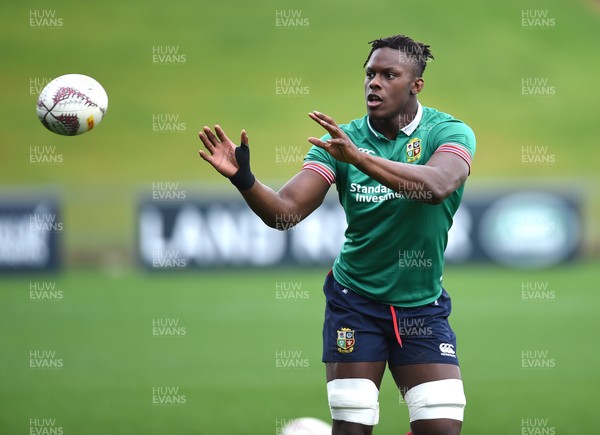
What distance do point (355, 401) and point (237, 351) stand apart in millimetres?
7002

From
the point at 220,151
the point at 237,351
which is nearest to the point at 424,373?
the point at 220,151

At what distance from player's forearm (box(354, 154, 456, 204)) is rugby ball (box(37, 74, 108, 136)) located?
2.14 m

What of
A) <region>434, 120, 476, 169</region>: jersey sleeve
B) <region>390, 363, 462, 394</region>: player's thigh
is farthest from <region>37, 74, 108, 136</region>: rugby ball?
<region>390, 363, 462, 394</region>: player's thigh

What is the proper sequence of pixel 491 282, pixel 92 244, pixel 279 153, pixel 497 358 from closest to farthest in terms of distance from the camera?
pixel 497 358
pixel 491 282
pixel 92 244
pixel 279 153

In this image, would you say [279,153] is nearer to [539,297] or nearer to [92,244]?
[92,244]

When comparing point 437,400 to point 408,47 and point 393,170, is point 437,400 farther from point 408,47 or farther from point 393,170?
point 408,47

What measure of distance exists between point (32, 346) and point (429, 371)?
792 cm

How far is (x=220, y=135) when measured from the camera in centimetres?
529

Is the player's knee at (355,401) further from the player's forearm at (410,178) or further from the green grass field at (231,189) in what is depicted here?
the green grass field at (231,189)

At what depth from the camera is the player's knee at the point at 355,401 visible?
5.31 m

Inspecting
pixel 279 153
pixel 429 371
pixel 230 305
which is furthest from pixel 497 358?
pixel 279 153

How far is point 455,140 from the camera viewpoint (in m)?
5.42

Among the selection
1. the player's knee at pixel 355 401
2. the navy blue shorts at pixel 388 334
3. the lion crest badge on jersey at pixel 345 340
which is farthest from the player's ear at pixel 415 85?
the player's knee at pixel 355 401

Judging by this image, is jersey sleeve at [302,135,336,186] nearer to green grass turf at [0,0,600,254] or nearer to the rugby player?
the rugby player
